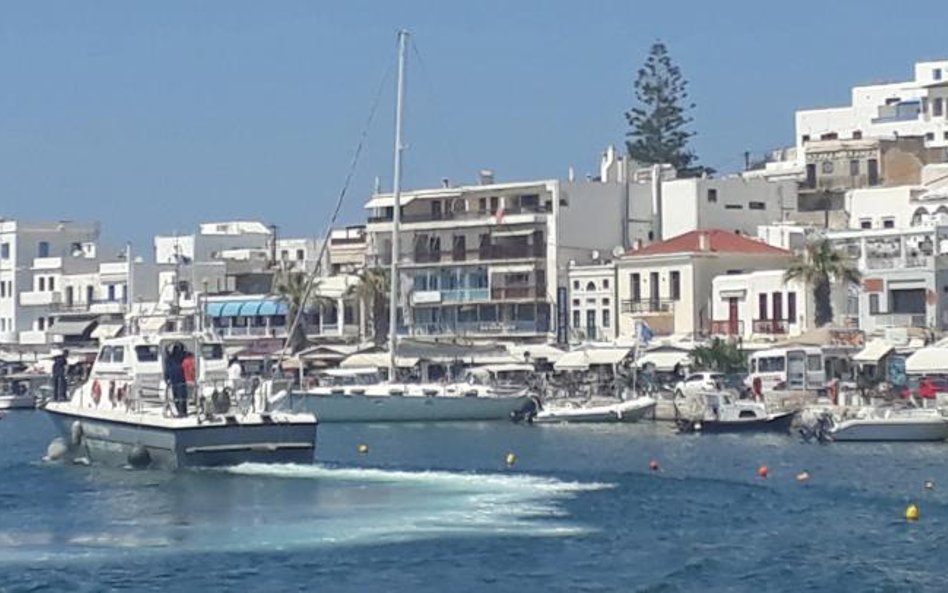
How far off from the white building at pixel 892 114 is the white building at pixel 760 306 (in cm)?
2775

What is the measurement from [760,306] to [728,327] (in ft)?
6.62

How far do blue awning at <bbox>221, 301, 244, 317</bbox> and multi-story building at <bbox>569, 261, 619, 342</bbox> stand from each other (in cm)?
1974

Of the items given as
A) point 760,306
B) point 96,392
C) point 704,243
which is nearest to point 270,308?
point 704,243

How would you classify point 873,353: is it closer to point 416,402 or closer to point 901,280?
point 901,280

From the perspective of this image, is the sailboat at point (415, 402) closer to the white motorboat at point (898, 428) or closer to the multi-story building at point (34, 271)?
the white motorboat at point (898, 428)

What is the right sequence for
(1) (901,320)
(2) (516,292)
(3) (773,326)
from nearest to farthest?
1. (1) (901,320)
2. (3) (773,326)
3. (2) (516,292)

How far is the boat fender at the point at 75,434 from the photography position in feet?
193

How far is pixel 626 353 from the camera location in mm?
97312

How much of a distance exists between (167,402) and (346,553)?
17.1m

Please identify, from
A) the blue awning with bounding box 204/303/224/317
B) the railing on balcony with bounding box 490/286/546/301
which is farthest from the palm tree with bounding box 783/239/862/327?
the blue awning with bounding box 204/303/224/317

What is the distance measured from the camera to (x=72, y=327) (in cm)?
13150

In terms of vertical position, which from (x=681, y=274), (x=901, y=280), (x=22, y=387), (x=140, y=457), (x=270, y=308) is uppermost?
(x=681, y=274)

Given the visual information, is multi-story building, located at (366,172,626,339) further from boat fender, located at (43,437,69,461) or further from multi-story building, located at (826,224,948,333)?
boat fender, located at (43,437,69,461)

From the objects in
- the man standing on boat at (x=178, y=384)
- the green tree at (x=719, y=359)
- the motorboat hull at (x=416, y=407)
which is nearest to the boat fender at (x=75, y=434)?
the man standing on boat at (x=178, y=384)
